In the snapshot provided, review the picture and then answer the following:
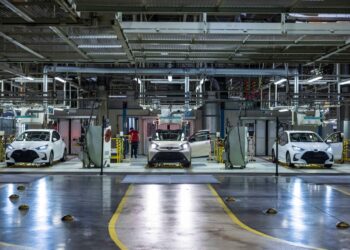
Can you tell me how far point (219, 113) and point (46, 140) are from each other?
11454 millimetres

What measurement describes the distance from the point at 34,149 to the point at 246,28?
1268 cm

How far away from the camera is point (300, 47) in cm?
1305

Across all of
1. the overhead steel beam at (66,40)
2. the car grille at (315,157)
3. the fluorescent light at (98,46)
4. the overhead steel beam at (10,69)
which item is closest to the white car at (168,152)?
the car grille at (315,157)

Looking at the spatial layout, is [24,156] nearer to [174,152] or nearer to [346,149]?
[174,152]

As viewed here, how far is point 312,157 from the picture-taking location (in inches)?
830

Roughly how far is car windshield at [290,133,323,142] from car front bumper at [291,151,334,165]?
1268 mm

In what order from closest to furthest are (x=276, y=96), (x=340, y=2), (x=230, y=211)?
(x=340, y=2) < (x=230, y=211) < (x=276, y=96)

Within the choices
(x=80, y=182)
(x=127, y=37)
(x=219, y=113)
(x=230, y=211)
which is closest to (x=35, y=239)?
(x=230, y=211)

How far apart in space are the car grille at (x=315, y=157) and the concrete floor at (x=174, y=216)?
18.8ft

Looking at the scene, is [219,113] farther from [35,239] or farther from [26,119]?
[35,239]

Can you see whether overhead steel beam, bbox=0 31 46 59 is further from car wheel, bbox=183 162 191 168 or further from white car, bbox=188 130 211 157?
white car, bbox=188 130 211 157

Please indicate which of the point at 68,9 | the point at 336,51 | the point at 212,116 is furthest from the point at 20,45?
the point at 212,116

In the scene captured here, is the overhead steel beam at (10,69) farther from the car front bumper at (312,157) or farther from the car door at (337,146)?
the car door at (337,146)

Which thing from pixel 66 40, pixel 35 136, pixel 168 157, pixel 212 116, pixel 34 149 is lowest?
pixel 168 157
